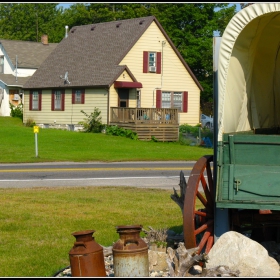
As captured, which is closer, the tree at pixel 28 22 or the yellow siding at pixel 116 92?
the yellow siding at pixel 116 92

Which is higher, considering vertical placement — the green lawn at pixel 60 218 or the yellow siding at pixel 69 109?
the yellow siding at pixel 69 109

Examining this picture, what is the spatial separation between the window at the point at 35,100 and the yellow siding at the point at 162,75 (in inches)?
313

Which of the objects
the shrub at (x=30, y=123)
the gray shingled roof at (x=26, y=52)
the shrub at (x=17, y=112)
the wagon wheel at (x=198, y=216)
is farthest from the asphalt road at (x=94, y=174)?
the gray shingled roof at (x=26, y=52)

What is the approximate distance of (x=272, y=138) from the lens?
7969 mm

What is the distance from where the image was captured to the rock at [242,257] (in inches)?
294

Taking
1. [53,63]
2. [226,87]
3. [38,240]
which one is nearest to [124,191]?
[38,240]

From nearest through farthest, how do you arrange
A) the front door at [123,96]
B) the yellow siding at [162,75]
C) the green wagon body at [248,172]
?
the green wagon body at [248,172]
the front door at [123,96]
the yellow siding at [162,75]

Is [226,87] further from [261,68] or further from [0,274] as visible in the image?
[0,274]

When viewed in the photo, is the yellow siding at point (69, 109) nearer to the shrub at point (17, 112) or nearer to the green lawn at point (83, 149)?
the green lawn at point (83, 149)

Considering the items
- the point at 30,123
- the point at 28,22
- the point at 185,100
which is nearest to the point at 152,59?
the point at 185,100

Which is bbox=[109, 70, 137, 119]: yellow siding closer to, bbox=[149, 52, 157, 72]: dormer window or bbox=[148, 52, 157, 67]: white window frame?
bbox=[149, 52, 157, 72]: dormer window

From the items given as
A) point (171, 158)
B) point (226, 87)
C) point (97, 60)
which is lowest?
point (171, 158)

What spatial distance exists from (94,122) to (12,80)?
17.8 metres

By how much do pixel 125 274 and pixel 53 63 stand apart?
41488 millimetres
